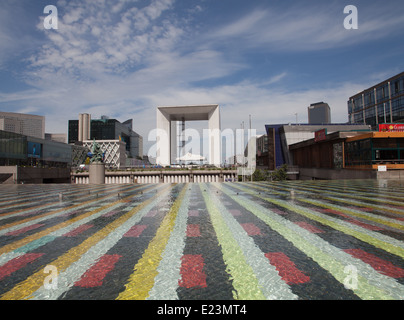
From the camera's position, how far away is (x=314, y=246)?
520 cm

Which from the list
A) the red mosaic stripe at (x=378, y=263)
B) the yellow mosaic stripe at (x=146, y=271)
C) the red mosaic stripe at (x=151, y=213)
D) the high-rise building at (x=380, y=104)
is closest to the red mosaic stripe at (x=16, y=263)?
the yellow mosaic stripe at (x=146, y=271)

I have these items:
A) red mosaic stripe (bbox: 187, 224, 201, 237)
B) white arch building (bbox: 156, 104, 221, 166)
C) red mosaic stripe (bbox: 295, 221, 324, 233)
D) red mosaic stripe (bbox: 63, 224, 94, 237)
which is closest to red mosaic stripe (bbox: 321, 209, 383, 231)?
red mosaic stripe (bbox: 295, 221, 324, 233)

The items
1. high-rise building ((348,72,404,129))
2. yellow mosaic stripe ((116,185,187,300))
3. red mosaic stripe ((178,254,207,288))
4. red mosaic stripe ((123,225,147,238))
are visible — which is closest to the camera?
yellow mosaic stripe ((116,185,187,300))

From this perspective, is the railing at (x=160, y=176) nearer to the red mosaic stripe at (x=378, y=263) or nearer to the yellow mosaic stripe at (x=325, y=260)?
the yellow mosaic stripe at (x=325, y=260)

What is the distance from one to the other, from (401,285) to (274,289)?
5.93ft

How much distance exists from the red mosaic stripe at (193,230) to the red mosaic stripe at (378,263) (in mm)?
3387

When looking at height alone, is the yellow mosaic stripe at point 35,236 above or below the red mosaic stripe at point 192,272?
above

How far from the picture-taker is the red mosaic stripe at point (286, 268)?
368 centimetres

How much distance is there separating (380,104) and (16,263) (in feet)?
341

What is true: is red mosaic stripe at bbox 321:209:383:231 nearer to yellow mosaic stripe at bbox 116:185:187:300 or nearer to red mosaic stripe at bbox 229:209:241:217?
red mosaic stripe at bbox 229:209:241:217

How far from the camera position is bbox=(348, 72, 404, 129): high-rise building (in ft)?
243

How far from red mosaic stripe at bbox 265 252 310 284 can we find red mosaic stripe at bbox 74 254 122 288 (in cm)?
286
